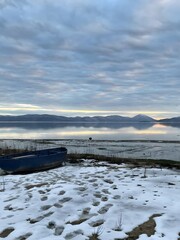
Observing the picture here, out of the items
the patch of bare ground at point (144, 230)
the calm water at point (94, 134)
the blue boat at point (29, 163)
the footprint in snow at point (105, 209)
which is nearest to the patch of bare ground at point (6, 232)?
the footprint in snow at point (105, 209)

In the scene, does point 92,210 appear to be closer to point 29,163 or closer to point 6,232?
point 6,232

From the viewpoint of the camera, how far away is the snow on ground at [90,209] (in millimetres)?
7250

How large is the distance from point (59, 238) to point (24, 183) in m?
6.36

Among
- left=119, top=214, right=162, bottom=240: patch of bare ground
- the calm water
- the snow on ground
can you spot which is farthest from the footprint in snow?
the calm water

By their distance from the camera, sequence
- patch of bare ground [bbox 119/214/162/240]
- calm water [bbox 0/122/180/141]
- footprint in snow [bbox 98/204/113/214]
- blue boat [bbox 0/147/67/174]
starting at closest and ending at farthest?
1. patch of bare ground [bbox 119/214/162/240]
2. footprint in snow [bbox 98/204/113/214]
3. blue boat [bbox 0/147/67/174]
4. calm water [bbox 0/122/180/141]

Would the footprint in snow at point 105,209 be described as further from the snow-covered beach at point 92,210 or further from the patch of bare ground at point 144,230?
the patch of bare ground at point 144,230

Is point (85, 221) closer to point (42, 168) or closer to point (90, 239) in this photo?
point (90, 239)

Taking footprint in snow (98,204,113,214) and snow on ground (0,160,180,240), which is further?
footprint in snow (98,204,113,214)

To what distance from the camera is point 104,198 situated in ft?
32.9

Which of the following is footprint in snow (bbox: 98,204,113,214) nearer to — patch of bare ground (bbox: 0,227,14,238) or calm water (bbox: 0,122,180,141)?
patch of bare ground (bbox: 0,227,14,238)

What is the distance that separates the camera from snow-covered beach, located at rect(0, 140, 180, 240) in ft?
23.7

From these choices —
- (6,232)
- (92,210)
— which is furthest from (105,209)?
(6,232)

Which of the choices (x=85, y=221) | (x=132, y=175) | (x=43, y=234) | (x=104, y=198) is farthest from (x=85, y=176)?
(x=43, y=234)

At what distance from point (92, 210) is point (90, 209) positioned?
0.38ft
